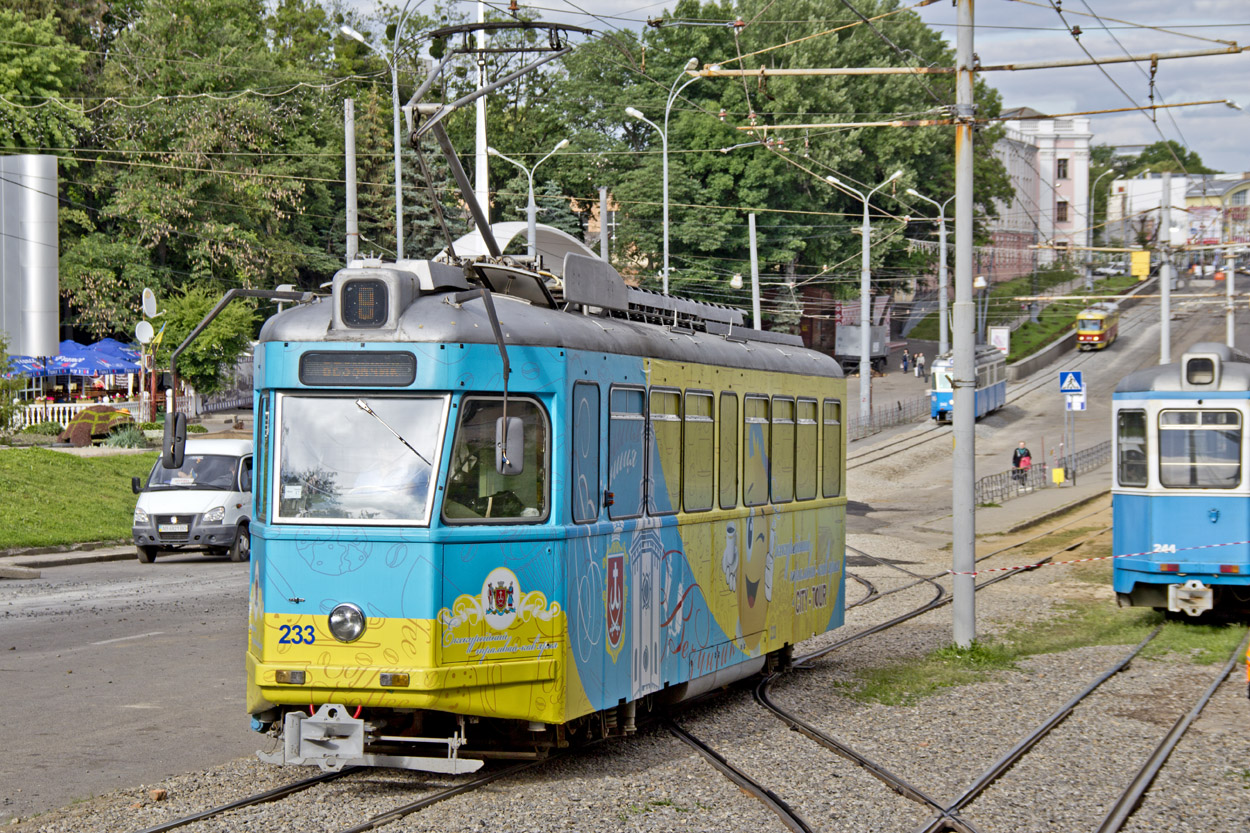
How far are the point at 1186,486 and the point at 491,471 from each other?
1091 cm

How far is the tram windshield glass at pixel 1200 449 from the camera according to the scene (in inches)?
642

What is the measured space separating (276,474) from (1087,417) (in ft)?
192

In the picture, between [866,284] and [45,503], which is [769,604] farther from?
[866,284]

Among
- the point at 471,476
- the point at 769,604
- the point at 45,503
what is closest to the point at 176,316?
the point at 45,503

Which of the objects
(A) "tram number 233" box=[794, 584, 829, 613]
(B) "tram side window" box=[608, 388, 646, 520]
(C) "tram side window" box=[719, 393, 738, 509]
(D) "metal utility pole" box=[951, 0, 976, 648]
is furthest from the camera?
(D) "metal utility pole" box=[951, 0, 976, 648]

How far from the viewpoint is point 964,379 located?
571 inches

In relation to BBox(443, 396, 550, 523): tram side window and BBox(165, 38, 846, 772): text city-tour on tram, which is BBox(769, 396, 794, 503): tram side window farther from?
BBox(443, 396, 550, 523): tram side window

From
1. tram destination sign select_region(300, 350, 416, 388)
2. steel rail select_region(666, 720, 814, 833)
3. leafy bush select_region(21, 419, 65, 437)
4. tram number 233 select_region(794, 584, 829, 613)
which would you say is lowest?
steel rail select_region(666, 720, 814, 833)

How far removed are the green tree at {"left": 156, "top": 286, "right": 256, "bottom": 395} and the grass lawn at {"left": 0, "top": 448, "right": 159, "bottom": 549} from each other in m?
14.4

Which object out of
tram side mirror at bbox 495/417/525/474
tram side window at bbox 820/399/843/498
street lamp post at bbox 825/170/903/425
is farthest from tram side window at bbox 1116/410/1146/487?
street lamp post at bbox 825/170/903/425

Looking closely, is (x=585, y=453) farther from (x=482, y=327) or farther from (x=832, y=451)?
(x=832, y=451)

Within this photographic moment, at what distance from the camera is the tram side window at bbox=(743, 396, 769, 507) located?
37.6 feet

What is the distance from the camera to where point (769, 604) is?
12.2m

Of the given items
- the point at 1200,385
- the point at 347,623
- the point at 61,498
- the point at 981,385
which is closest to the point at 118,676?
the point at 347,623
